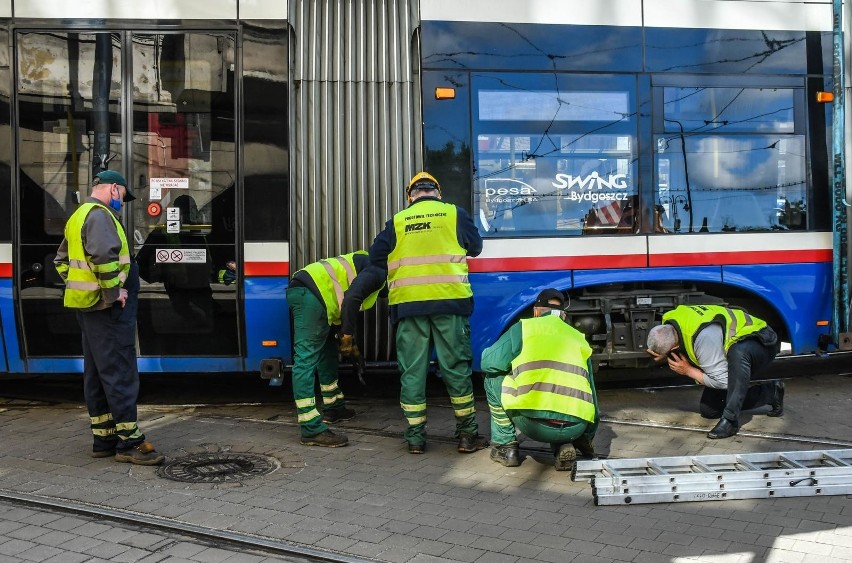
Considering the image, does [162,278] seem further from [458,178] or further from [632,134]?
[632,134]

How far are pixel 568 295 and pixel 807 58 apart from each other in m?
2.90

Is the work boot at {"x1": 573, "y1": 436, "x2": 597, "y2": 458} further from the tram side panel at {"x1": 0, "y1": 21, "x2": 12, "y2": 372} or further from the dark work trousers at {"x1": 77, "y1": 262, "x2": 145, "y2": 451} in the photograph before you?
the tram side panel at {"x1": 0, "y1": 21, "x2": 12, "y2": 372}

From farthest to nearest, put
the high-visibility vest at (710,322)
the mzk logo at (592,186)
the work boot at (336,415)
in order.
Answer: the mzk logo at (592,186) < the work boot at (336,415) < the high-visibility vest at (710,322)

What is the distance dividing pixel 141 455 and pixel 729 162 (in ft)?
16.8

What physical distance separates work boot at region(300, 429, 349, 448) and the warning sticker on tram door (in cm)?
168

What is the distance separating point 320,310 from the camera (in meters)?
6.66

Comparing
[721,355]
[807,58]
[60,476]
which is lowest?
[60,476]

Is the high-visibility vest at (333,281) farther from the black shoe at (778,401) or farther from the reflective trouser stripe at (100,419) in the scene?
the black shoe at (778,401)

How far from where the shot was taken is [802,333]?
798 cm

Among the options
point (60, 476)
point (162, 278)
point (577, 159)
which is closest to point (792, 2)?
point (577, 159)

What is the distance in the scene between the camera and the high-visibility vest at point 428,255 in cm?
637

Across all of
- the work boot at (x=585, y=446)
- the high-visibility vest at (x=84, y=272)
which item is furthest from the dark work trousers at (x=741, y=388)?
the high-visibility vest at (x=84, y=272)

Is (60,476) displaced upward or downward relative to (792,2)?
downward

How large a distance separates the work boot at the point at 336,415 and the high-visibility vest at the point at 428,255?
1.31 m
